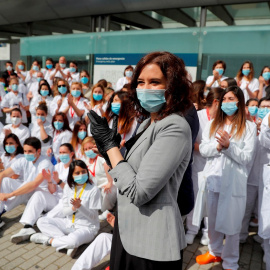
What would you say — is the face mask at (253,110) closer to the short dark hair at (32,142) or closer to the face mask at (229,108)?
the face mask at (229,108)

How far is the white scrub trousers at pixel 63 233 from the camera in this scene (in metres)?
3.30

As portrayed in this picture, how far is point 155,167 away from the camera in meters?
1.24

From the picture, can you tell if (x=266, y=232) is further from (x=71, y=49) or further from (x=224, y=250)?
(x=71, y=49)

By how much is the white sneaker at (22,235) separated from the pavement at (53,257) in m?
0.05

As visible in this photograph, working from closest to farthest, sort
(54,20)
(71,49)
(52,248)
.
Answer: (52,248)
(71,49)
(54,20)

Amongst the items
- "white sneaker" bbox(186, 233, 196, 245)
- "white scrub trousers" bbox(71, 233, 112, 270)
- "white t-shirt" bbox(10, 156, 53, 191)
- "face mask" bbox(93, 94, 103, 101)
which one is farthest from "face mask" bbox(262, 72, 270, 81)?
"white scrub trousers" bbox(71, 233, 112, 270)

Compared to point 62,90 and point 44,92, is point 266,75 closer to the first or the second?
point 62,90

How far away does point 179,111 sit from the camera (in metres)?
1.42

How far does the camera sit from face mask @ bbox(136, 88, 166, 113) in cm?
141

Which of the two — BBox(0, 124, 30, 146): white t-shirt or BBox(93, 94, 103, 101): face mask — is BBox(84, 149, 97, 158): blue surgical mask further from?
BBox(0, 124, 30, 146): white t-shirt

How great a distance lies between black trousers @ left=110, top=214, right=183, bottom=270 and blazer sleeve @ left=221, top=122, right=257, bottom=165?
1.58m

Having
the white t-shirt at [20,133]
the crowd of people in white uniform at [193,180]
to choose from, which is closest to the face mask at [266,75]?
the crowd of people in white uniform at [193,180]

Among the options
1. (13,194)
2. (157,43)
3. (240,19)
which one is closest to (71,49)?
(157,43)

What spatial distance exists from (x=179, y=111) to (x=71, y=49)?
1028 centimetres
